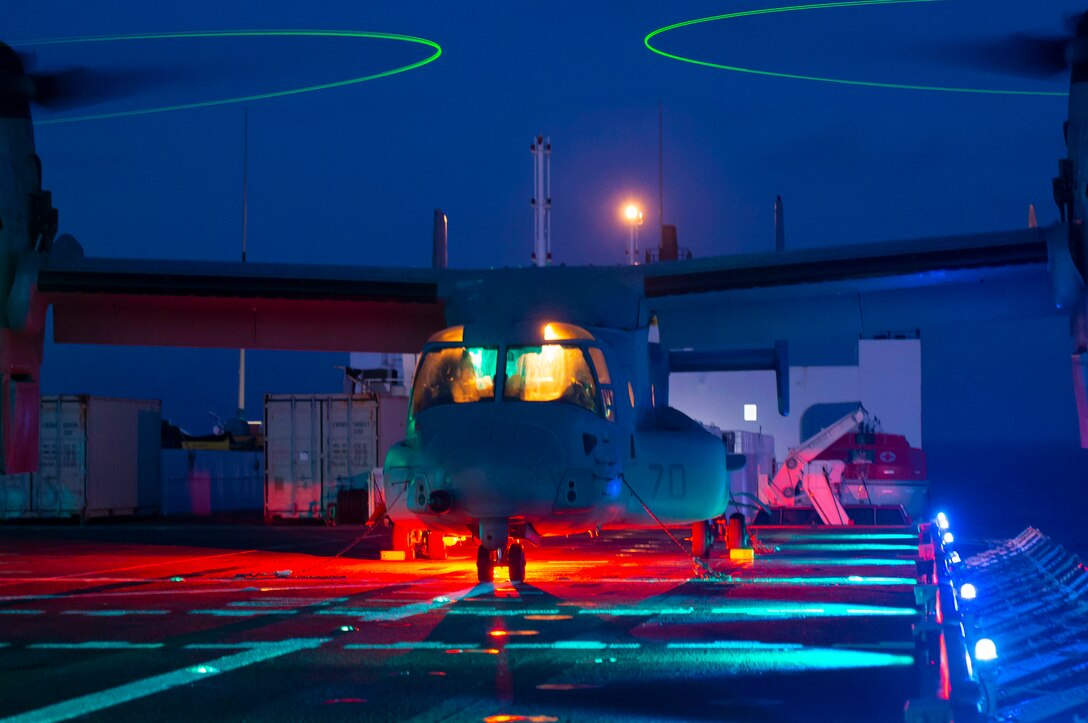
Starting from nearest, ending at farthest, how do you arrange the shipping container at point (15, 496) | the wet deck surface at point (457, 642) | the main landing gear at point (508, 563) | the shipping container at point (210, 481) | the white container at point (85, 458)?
1. the wet deck surface at point (457, 642)
2. the main landing gear at point (508, 563)
3. the white container at point (85, 458)
4. the shipping container at point (15, 496)
5. the shipping container at point (210, 481)

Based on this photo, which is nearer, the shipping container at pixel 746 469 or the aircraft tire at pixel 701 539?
→ the aircraft tire at pixel 701 539

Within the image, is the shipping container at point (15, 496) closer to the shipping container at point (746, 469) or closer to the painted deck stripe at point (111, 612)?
the shipping container at point (746, 469)

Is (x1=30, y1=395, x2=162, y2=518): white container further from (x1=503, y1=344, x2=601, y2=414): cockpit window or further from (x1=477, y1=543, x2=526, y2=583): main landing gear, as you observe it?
(x1=503, y1=344, x2=601, y2=414): cockpit window

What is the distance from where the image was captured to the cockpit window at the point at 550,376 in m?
15.0

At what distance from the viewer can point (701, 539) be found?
18766 millimetres

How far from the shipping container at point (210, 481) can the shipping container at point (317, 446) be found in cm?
Result: 446

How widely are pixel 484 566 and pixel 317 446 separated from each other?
77.9ft

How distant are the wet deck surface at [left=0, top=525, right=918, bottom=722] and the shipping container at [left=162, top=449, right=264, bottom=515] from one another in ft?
69.7

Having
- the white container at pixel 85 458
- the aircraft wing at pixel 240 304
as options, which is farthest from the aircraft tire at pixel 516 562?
the white container at pixel 85 458

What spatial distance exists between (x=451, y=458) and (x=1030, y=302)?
32.4 ft

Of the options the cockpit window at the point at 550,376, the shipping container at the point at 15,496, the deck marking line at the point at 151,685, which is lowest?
the deck marking line at the point at 151,685

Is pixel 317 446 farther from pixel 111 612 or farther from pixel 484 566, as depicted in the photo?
pixel 111 612

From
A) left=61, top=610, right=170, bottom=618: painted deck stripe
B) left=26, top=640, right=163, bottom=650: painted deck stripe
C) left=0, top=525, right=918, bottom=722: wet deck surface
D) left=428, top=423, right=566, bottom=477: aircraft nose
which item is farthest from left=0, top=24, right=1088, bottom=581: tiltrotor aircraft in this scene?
left=26, top=640, right=163, bottom=650: painted deck stripe

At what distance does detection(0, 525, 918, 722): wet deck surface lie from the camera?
7992 mm
